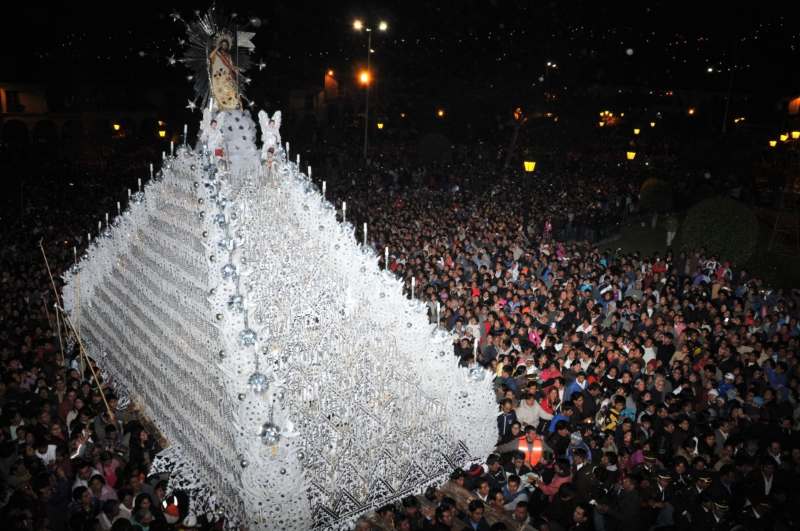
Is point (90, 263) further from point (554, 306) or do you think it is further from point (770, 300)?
point (770, 300)

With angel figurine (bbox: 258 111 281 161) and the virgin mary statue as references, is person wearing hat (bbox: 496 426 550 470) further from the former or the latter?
the virgin mary statue

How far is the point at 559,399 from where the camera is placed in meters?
9.03

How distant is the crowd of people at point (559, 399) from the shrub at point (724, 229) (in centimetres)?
76

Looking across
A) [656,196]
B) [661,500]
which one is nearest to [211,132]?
[661,500]

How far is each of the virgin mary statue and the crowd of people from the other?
17.1 feet

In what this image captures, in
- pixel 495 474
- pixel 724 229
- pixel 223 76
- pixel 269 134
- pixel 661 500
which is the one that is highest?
pixel 223 76

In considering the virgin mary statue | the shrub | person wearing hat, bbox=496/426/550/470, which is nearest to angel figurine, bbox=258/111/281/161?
the virgin mary statue

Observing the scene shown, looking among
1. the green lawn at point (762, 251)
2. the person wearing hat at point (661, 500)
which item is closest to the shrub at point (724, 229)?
the green lawn at point (762, 251)

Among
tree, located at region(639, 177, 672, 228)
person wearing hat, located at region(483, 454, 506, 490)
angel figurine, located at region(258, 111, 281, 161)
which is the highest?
angel figurine, located at region(258, 111, 281, 161)

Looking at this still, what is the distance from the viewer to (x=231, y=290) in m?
7.25

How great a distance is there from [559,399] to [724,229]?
31.6ft

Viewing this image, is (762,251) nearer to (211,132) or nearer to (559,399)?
(559,399)

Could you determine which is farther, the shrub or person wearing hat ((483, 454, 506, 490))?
the shrub

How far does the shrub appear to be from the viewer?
51.8 feet
